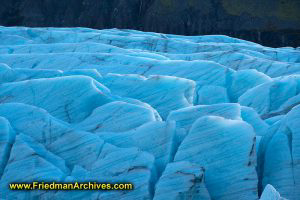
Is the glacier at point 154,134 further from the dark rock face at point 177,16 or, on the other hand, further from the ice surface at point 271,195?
the dark rock face at point 177,16

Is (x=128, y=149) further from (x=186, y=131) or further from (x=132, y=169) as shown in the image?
(x=186, y=131)

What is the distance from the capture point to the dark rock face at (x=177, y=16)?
4016 cm

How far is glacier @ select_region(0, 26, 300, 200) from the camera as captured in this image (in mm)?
8232

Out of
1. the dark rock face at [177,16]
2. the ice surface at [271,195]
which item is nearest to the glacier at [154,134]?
the ice surface at [271,195]

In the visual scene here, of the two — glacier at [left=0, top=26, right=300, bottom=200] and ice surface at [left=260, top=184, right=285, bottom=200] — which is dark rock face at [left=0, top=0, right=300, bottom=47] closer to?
glacier at [left=0, top=26, right=300, bottom=200]

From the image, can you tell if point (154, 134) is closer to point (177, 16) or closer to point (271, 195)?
point (271, 195)

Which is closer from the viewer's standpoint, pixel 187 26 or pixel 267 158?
pixel 267 158

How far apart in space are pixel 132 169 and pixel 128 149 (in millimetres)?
515

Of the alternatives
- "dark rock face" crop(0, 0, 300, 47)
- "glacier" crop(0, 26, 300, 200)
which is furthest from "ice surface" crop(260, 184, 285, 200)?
"dark rock face" crop(0, 0, 300, 47)

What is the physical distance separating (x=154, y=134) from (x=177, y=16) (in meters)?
34.2

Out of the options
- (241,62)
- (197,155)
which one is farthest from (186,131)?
(241,62)

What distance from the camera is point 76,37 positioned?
70.7ft

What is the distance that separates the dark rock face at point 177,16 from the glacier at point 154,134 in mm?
28189

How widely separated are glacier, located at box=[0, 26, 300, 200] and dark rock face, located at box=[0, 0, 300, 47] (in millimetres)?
28189
